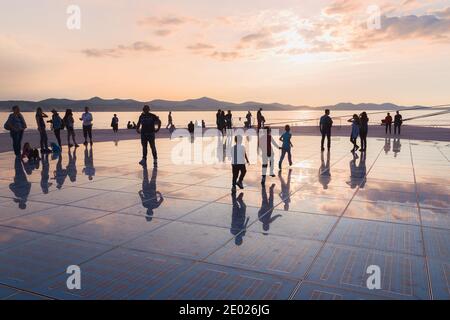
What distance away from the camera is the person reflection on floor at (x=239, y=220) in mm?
5551

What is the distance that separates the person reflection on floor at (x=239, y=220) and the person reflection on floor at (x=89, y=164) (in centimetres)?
481

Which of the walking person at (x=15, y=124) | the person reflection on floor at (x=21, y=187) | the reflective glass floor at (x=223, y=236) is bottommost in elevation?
the reflective glass floor at (x=223, y=236)

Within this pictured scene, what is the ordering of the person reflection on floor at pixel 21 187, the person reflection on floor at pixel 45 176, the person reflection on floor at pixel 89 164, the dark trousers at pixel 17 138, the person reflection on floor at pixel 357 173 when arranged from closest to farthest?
the person reflection on floor at pixel 21 187 → the person reflection on floor at pixel 45 176 → the person reflection on floor at pixel 357 173 → the person reflection on floor at pixel 89 164 → the dark trousers at pixel 17 138

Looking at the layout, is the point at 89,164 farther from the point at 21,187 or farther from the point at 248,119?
the point at 248,119

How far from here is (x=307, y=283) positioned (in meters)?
4.05

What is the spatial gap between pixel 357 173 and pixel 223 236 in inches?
269

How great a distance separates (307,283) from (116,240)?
289 centimetres

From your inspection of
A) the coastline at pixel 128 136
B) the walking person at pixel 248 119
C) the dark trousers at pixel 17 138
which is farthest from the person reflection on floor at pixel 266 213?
the walking person at pixel 248 119

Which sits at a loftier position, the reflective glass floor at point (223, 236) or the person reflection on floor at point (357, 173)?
the person reflection on floor at point (357, 173)

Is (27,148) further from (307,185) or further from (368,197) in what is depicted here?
(368,197)

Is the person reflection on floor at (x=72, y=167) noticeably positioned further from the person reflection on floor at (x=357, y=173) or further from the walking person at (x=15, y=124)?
the person reflection on floor at (x=357, y=173)

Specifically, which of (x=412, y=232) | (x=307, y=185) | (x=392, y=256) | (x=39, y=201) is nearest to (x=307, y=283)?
(x=392, y=256)

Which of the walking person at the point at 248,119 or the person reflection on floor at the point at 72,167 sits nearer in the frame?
the person reflection on floor at the point at 72,167
